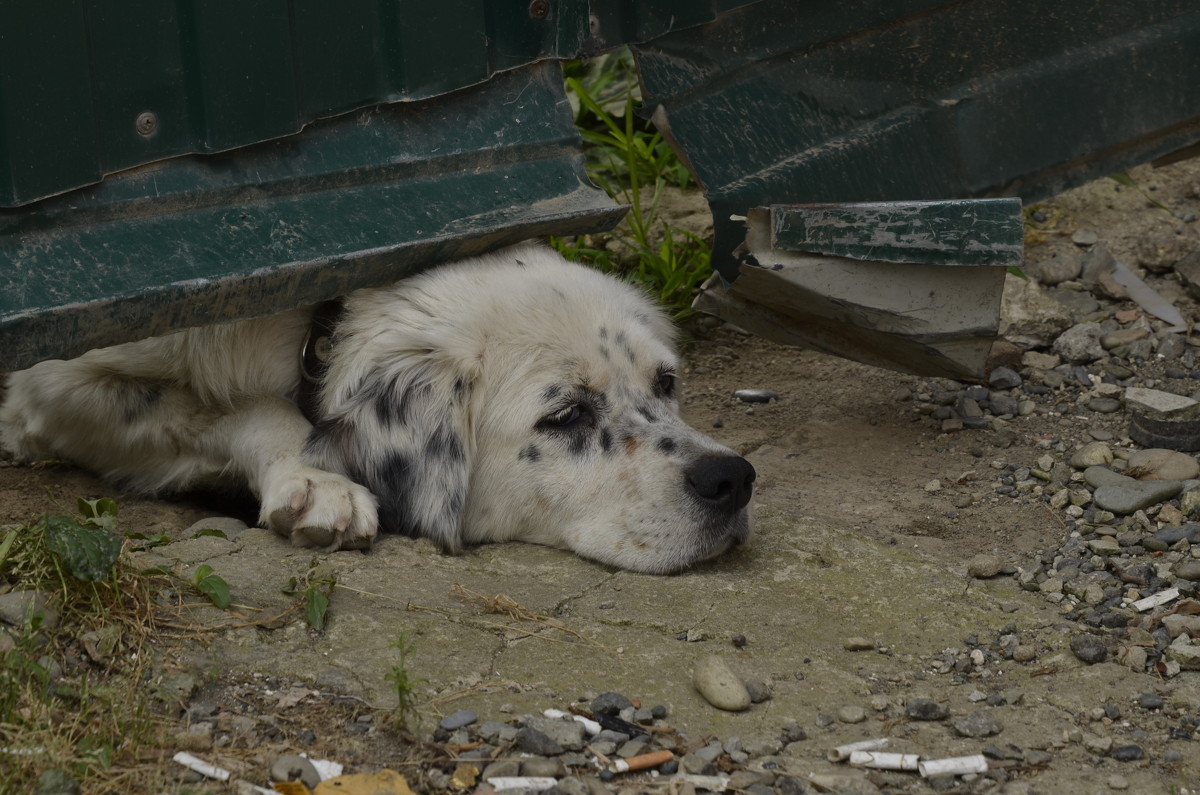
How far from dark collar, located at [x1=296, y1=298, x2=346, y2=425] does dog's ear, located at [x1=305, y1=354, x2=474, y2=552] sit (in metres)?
0.17

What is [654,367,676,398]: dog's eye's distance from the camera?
3275 mm

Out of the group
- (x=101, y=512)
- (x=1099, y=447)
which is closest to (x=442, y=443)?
(x=101, y=512)

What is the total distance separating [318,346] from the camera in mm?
3188

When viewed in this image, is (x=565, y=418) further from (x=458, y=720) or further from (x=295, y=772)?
(x=295, y=772)

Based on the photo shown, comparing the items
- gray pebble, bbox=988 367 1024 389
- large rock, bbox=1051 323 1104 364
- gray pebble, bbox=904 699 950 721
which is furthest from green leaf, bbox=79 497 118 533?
large rock, bbox=1051 323 1104 364

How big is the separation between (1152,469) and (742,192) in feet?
4.34

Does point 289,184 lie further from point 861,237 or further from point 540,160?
point 861,237

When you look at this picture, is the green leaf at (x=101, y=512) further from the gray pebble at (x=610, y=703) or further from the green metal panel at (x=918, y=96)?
the green metal panel at (x=918, y=96)

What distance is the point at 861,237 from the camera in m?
3.47

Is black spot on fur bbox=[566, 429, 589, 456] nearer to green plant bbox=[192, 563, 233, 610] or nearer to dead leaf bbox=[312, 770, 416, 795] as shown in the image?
green plant bbox=[192, 563, 233, 610]

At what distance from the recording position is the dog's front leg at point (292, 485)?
2869 millimetres

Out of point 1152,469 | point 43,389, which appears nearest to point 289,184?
point 43,389

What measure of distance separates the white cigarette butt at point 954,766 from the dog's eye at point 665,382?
1.40 meters

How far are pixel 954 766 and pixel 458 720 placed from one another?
803 mm
